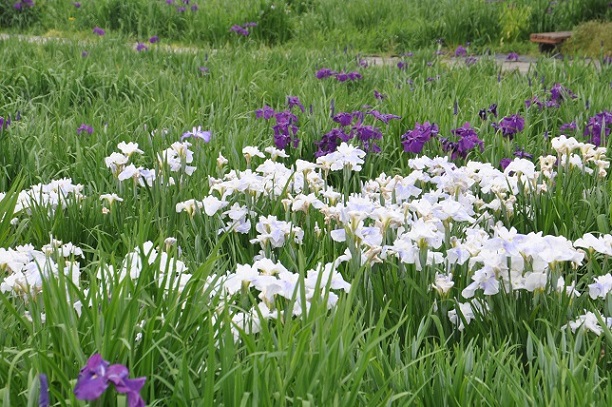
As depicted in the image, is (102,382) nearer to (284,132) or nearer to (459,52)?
(284,132)

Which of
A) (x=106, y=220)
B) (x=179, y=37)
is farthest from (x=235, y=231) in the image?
(x=179, y=37)

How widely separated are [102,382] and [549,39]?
7.88m

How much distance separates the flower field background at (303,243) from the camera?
1.35 metres

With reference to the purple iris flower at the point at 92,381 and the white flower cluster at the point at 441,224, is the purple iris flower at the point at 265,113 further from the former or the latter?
the purple iris flower at the point at 92,381

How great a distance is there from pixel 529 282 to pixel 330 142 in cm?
160

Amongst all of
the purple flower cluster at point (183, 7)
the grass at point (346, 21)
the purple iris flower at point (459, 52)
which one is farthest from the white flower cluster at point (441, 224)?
the purple flower cluster at point (183, 7)

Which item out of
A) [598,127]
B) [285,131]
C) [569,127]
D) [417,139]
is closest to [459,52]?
[569,127]

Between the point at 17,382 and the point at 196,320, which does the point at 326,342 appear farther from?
the point at 17,382

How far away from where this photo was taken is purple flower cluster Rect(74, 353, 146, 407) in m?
1.03

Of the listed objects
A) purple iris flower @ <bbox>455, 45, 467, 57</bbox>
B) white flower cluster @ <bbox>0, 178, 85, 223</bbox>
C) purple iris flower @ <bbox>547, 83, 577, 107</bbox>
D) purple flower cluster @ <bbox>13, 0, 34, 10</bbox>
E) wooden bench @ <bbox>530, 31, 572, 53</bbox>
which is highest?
purple flower cluster @ <bbox>13, 0, 34, 10</bbox>

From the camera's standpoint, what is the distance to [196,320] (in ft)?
4.95

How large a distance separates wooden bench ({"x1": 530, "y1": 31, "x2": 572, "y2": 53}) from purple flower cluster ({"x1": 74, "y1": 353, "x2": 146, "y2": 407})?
7.73 metres

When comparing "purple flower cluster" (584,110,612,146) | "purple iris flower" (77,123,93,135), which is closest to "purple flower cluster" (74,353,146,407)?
"purple iris flower" (77,123,93,135)

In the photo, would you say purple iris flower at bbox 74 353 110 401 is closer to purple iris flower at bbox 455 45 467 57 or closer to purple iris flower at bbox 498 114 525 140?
purple iris flower at bbox 498 114 525 140
